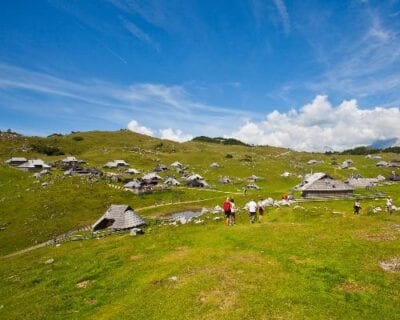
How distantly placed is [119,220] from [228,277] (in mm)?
48023

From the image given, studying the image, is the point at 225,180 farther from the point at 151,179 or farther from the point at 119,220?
the point at 119,220

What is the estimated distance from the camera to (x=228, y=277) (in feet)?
92.0

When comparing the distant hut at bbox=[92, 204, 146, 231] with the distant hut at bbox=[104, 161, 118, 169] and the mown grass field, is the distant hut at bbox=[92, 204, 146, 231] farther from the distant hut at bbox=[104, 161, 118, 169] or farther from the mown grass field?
the distant hut at bbox=[104, 161, 118, 169]

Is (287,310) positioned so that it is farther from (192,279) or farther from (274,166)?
(274,166)

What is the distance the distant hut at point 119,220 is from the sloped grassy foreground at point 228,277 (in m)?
23.8

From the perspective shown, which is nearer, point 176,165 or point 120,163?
point 120,163

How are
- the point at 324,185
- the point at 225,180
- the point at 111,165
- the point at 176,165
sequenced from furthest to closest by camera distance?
the point at 176,165 → the point at 111,165 → the point at 225,180 → the point at 324,185

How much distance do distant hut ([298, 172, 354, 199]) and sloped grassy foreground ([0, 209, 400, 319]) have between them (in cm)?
5749

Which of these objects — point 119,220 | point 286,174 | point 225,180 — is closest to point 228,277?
point 119,220

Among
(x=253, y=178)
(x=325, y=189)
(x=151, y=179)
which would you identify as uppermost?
(x=151, y=179)

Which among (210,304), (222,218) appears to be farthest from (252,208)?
(210,304)

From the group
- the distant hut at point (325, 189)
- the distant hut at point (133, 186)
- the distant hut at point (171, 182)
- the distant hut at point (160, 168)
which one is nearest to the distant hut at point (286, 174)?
the distant hut at point (160, 168)

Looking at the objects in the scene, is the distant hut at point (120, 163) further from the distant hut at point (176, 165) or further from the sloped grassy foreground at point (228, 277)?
the sloped grassy foreground at point (228, 277)

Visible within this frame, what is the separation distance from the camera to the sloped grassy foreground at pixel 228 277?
23.4 m
